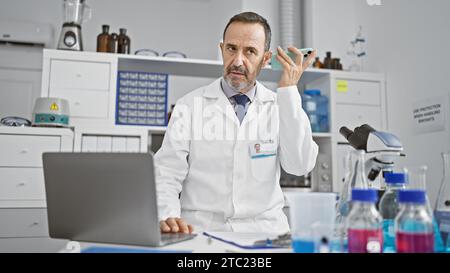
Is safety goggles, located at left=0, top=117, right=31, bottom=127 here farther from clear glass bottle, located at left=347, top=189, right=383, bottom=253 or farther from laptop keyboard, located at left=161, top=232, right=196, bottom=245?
clear glass bottle, located at left=347, top=189, right=383, bottom=253

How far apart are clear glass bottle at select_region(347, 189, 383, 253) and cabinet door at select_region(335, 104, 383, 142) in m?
2.01

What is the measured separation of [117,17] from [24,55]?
0.88 m

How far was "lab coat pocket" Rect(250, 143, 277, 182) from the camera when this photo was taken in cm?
146

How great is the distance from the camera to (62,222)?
837 mm

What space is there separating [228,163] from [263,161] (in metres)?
0.12

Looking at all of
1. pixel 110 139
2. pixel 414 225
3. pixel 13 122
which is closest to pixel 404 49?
pixel 110 139

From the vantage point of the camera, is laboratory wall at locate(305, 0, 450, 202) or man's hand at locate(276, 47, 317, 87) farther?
laboratory wall at locate(305, 0, 450, 202)

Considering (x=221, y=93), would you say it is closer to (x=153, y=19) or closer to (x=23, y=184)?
(x=23, y=184)

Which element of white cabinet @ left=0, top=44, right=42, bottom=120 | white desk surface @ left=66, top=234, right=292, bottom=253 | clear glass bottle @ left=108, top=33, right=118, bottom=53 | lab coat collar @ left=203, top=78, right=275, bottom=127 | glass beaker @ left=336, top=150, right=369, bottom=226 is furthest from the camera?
white cabinet @ left=0, top=44, right=42, bottom=120

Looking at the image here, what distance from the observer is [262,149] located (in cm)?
147

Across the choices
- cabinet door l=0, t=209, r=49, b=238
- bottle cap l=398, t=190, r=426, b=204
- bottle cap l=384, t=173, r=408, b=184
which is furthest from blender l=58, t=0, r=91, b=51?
bottle cap l=398, t=190, r=426, b=204

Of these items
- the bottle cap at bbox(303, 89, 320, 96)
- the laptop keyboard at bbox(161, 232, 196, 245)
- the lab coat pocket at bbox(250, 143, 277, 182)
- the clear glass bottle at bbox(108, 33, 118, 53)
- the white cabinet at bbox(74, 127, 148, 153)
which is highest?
the clear glass bottle at bbox(108, 33, 118, 53)

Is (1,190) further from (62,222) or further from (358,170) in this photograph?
(358,170)
